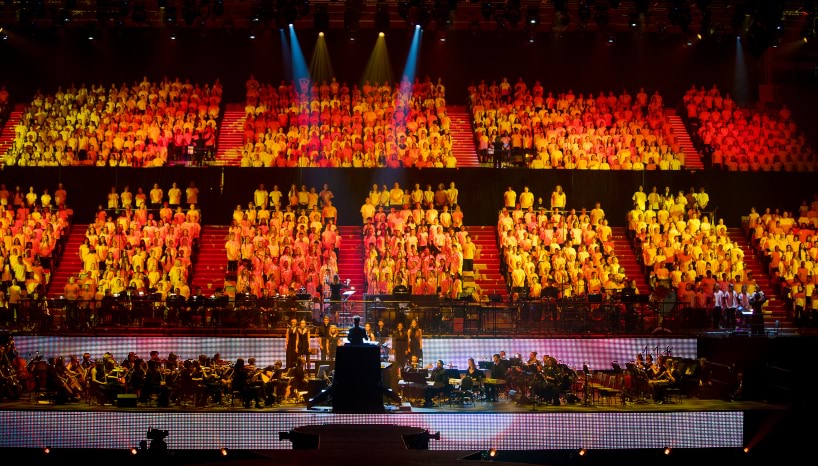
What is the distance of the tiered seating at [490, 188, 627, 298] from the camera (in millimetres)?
22562

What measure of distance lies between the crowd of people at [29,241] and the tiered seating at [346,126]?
16.3ft

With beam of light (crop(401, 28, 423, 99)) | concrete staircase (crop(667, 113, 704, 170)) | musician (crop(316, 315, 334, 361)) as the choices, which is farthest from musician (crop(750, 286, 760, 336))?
beam of light (crop(401, 28, 423, 99))

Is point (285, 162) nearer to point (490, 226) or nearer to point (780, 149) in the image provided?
point (490, 226)

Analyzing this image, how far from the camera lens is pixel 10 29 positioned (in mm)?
30734

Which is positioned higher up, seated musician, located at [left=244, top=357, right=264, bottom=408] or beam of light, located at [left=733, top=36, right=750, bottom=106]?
beam of light, located at [left=733, top=36, right=750, bottom=106]

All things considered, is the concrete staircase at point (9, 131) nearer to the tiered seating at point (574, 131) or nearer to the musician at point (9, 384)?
the musician at point (9, 384)

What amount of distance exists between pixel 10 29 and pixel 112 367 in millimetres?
18221

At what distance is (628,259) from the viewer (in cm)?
2452

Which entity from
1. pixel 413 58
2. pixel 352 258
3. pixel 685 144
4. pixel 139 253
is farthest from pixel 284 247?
pixel 685 144

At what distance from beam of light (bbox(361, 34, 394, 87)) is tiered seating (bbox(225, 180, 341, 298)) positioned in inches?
318

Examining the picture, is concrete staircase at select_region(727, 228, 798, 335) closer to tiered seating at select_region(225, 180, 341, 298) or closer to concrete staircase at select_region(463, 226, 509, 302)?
concrete staircase at select_region(463, 226, 509, 302)

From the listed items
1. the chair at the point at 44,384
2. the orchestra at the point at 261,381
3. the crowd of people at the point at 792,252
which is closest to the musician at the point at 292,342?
the orchestra at the point at 261,381

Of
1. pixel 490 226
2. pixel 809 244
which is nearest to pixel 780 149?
pixel 809 244

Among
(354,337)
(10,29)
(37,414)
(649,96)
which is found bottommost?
(37,414)
